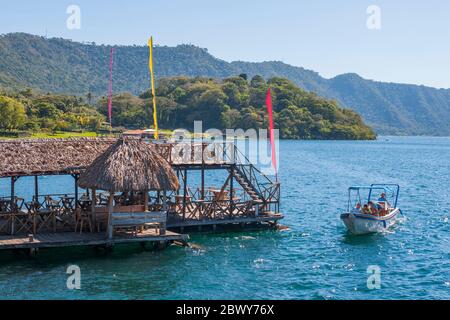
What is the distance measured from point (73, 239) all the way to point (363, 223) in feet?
53.0

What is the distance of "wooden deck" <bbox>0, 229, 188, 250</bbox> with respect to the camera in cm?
2566

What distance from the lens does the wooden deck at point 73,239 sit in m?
25.7

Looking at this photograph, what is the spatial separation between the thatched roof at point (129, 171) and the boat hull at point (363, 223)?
434 inches

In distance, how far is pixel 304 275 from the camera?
2609 cm

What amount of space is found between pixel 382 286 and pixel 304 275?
3.23 m

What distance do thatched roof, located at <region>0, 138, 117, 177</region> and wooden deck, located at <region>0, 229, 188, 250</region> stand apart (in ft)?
9.70

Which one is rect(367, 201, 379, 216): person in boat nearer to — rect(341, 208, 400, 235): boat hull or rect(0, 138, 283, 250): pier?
rect(341, 208, 400, 235): boat hull

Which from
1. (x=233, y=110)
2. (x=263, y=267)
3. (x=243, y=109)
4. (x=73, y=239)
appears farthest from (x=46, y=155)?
(x=243, y=109)
